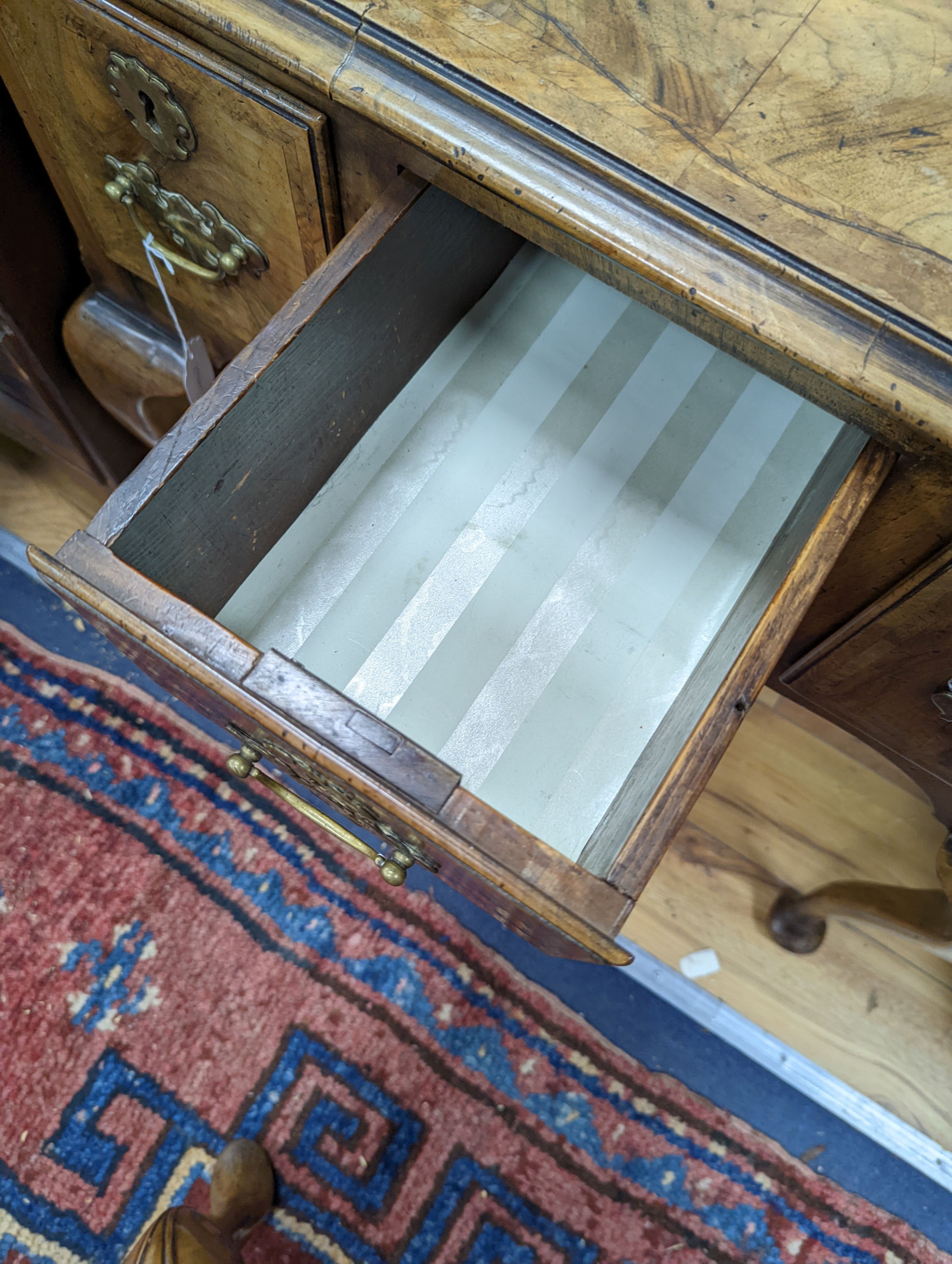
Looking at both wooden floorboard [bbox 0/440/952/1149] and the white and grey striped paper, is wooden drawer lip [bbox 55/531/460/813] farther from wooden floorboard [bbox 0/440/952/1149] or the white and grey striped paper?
wooden floorboard [bbox 0/440/952/1149]

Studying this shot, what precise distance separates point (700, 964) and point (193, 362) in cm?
81

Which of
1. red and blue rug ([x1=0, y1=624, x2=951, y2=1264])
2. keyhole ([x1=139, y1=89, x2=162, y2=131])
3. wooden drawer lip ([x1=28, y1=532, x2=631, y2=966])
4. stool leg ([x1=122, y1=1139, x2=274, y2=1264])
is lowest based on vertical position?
stool leg ([x1=122, y1=1139, x2=274, y2=1264])

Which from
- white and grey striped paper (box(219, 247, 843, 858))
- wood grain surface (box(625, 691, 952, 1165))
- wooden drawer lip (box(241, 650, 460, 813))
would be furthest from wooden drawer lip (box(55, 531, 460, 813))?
wood grain surface (box(625, 691, 952, 1165))

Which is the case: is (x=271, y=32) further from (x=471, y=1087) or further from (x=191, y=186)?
(x=471, y=1087)

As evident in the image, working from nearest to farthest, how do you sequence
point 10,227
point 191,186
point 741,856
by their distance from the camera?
point 191,186 < point 10,227 < point 741,856

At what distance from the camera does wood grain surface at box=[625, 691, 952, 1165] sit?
1003mm

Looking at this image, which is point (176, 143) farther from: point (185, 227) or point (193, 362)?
point (193, 362)

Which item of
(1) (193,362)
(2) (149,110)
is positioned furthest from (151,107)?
(1) (193,362)

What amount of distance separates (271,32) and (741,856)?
909 millimetres

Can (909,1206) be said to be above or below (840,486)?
below

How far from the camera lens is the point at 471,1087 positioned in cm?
101

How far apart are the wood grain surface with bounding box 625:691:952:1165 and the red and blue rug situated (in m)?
0.12

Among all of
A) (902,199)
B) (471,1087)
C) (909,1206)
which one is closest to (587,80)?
(902,199)

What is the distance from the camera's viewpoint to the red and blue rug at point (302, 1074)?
3.16ft
